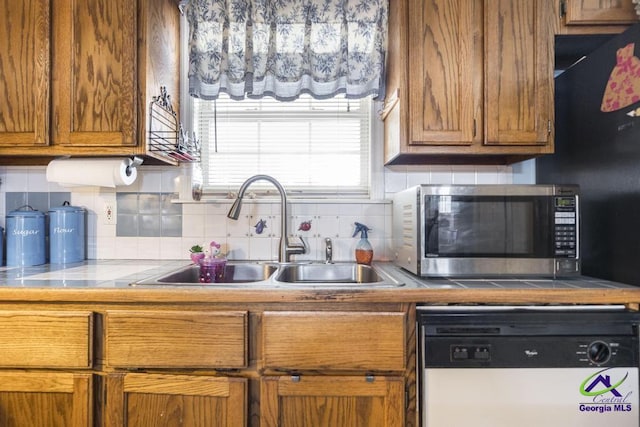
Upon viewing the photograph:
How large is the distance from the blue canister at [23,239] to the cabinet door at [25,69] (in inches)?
15.4

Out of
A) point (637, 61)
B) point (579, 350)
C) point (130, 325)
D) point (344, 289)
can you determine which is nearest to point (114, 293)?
point (130, 325)

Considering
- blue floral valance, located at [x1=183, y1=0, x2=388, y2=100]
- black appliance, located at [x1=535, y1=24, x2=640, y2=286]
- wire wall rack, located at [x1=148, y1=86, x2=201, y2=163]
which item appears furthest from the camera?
blue floral valance, located at [x1=183, y1=0, x2=388, y2=100]

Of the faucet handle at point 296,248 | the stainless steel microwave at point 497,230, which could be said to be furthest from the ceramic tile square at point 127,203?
the stainless steel microwave at point 497,230

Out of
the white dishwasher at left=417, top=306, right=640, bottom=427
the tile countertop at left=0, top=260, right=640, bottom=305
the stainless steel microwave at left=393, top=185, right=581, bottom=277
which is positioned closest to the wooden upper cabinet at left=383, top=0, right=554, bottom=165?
the stainless steel microwave at left=393, top=185, right=581, bottom=277

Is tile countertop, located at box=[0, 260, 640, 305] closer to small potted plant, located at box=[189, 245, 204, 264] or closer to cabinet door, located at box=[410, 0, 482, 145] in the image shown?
small potted plant, located at box=[189, 245, 204, 264]

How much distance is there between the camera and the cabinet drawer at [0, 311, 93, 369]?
1.10 m

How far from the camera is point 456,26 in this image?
1403 millimetres

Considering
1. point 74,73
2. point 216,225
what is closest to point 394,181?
point 216,225

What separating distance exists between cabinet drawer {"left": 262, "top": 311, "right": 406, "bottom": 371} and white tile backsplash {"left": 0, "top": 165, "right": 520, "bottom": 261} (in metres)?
0.69

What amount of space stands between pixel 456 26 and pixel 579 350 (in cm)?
125

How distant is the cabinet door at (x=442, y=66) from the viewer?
4.60 ft

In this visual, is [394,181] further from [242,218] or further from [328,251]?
[242,218]

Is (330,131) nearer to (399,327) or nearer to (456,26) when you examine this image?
(456,26)

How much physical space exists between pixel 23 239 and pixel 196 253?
2.60ft
